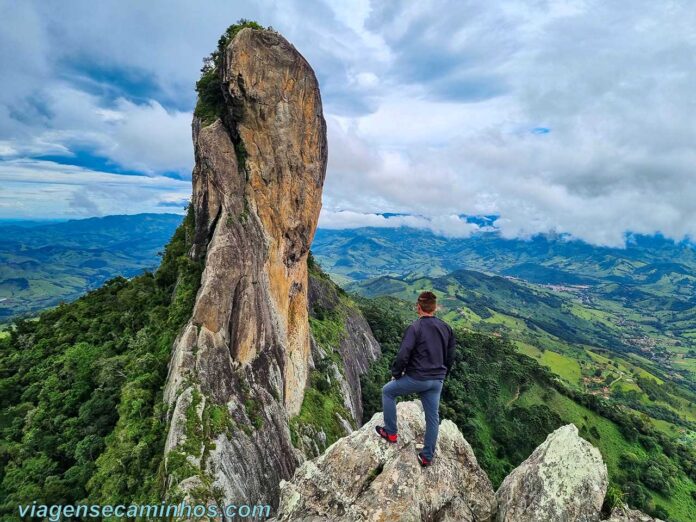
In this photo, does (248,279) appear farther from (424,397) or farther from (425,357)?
(425,357)

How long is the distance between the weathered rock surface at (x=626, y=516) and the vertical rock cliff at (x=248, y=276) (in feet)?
70.1

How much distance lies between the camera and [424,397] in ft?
46.7

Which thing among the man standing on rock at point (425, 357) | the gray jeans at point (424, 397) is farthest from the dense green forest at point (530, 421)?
the man standing on rock at point (425, 357)

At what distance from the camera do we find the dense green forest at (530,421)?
8088 centimetres

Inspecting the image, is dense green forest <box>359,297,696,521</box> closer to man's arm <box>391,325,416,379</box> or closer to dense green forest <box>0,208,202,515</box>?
dense green forest <box>0,208,202,515</box>

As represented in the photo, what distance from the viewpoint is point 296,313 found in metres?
45.3

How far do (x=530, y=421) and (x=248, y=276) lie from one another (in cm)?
9017

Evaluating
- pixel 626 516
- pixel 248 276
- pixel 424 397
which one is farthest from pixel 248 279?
pixel 626 516

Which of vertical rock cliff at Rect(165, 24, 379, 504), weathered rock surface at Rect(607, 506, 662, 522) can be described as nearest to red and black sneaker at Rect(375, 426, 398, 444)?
weathered rock surface at Rect(607, 506, 662, 522)

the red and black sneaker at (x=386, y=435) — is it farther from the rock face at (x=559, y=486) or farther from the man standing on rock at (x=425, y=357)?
the rock face at (x=559, y=486)

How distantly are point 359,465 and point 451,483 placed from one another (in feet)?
15.1

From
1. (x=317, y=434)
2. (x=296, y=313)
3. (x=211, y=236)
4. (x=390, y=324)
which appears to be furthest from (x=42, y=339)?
(x=390, y=324)

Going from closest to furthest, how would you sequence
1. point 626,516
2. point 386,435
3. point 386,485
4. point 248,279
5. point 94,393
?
point 386,485, point 626,516, point 386,435, point 94,393, point 248,279

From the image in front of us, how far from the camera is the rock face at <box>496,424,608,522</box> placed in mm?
15625
